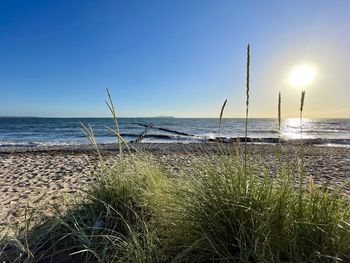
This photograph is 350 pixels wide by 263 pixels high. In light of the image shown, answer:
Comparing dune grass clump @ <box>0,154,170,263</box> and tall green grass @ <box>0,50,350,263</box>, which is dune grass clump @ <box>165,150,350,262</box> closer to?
tall green grass @ <box>0,50,350,263</box>

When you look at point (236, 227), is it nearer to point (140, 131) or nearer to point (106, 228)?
point (106, 228)

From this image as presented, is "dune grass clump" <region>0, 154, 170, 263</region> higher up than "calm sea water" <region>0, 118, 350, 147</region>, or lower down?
higher up

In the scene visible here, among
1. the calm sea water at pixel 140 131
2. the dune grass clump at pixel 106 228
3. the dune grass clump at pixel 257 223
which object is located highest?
the dune grass clump at pixel 257 223

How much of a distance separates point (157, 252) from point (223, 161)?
94cm

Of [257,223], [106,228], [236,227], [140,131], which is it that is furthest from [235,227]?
Result: [140,131]

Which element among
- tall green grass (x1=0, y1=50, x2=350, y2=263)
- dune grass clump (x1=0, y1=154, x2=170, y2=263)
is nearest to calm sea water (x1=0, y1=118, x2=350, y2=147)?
tall green grass (x1=0, y1=50, x2=350, y2=263)

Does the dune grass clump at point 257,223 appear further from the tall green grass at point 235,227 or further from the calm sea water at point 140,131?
the calm sea water at point 140,131

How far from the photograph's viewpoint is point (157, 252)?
2.10m

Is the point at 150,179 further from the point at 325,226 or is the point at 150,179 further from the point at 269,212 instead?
the point at 325,226

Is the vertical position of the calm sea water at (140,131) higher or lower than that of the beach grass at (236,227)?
lower

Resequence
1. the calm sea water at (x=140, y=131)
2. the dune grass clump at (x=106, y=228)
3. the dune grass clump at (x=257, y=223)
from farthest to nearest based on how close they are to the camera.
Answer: the calm sea water at (x=140, y=131) < the dune grass clump at (x=106, y=228) < the dune grass clump at (x=257, y=223)

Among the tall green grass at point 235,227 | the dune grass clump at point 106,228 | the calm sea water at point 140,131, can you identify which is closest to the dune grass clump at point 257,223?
the tall green grass at point 235,227

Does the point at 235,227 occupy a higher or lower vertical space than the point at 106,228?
higher

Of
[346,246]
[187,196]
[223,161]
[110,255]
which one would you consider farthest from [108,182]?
[346,246]
